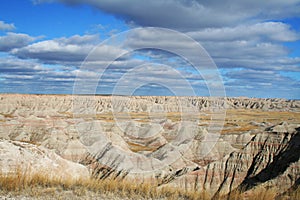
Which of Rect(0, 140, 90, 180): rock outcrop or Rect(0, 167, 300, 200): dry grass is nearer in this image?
Rect(0, 167, 300, 200): dry grass

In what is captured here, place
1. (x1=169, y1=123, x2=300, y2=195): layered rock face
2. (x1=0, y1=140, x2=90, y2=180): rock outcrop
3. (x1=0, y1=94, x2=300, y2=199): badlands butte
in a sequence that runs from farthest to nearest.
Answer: (x1=169, y1=123, x2=300, y2=195): layered rock face
(x1=0, y1=94, x2=300, y2=199): badlands butte
(x1=0, y1=140, x2=90, y2=180): rock outcrop

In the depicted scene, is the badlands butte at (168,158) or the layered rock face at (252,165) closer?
the badlands butte at (168,158)

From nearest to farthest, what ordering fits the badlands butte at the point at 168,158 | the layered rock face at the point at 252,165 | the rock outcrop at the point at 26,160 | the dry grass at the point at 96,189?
1. the dry grass at the point at 96,189
2. the rock outcrop at the point at 26,160
3. the badlands butte at the point at 168,158
4. the layered rock face at the point at 252,165

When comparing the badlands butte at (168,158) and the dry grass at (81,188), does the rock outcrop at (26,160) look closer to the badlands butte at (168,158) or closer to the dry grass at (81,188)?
the badlands butte at (168,158)

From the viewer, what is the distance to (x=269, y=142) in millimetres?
28359

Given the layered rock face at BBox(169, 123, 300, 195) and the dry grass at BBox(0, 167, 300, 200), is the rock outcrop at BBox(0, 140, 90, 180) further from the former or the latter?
the layered rock face at BBox(169, 123, 300, 195)

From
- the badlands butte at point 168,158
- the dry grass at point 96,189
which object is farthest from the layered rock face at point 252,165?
the dry grass at point 96,189

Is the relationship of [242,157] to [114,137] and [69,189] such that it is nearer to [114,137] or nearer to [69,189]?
[69,189]

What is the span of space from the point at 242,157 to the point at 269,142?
3066mm

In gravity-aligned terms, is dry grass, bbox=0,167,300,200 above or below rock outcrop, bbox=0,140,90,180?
above

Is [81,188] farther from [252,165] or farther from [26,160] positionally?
[252,165]

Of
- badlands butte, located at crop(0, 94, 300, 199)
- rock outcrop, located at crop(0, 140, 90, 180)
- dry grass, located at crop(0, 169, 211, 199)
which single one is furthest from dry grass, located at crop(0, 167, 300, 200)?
rock outcrop, located at crop(0, 140, 90, 180)

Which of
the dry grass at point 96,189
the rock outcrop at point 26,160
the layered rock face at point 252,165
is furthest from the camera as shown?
the layered rock face at point 252,165

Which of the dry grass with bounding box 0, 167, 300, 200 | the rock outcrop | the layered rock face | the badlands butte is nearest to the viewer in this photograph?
the dry grass with bounding box 0, 167, 300, 200
